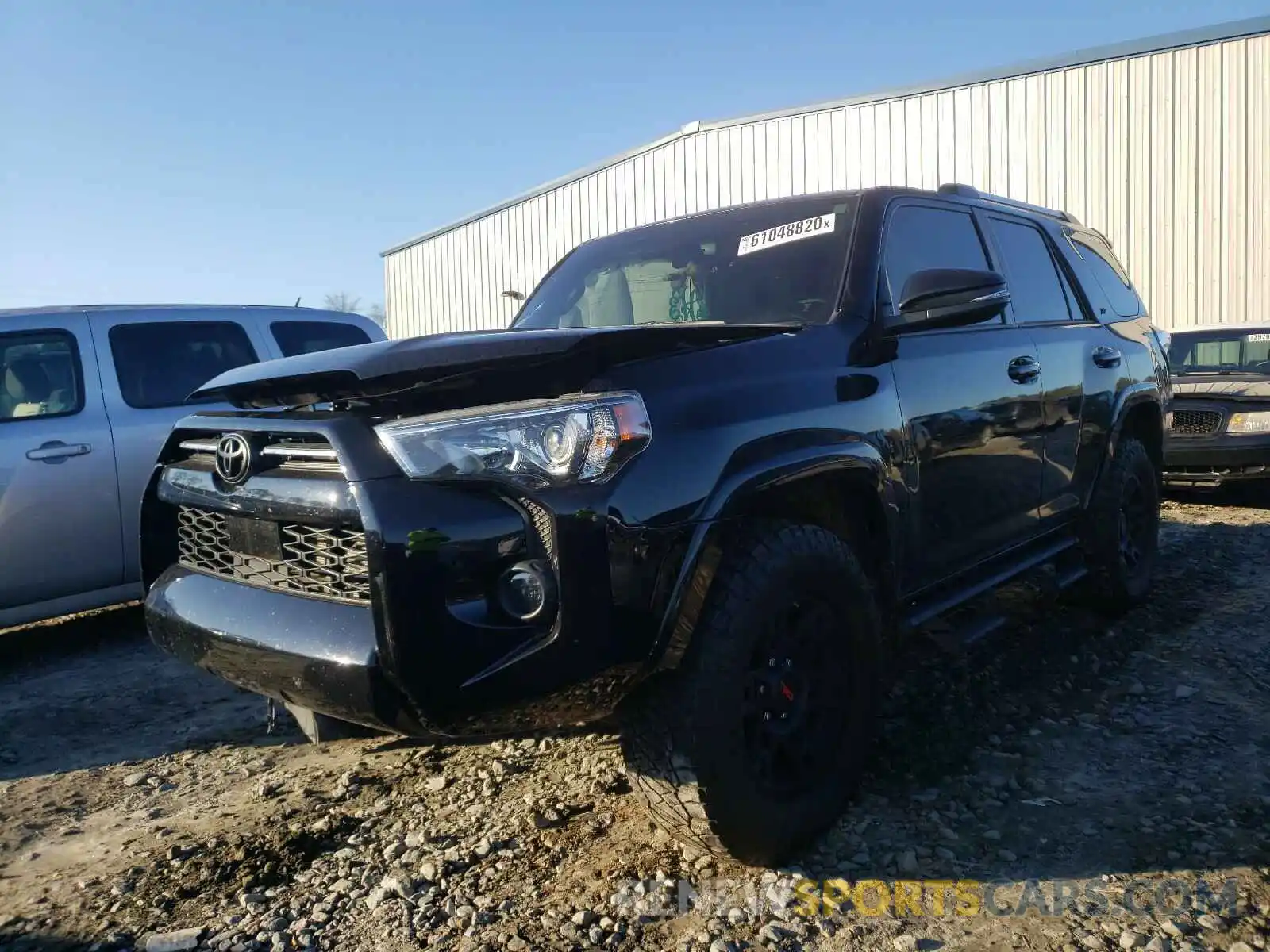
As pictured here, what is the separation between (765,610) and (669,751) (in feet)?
1.33

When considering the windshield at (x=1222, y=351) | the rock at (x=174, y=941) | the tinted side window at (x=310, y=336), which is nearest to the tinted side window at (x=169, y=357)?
the tinted side window at (x=310, y=336)

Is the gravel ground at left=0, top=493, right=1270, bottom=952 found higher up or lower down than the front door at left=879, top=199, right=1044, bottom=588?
lower down

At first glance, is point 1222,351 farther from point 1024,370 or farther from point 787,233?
point 787,233

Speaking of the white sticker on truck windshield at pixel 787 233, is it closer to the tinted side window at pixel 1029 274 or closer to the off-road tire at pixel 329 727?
the tinted side window at pixel 1029 274

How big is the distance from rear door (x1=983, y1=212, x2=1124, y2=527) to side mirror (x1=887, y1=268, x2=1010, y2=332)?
923mm

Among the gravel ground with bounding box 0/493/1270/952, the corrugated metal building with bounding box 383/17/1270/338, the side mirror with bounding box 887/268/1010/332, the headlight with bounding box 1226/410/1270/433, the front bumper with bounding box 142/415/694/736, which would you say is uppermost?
the corrugated metal building with bounding box 383/17/1270/338

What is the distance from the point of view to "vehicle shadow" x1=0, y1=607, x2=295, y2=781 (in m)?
3.54

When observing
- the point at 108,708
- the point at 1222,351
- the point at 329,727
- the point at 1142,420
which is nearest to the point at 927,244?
the point at 1142,420

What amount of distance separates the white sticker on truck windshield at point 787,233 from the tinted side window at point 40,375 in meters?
3.65

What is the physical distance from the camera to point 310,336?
605 centimetres

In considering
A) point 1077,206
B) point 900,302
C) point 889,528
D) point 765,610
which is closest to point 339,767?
point 765,610

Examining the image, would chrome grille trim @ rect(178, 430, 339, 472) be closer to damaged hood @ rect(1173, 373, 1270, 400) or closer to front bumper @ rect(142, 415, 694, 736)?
front bumper @ rect(142, 415, 694, 736)

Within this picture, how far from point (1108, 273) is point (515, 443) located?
13.4ft

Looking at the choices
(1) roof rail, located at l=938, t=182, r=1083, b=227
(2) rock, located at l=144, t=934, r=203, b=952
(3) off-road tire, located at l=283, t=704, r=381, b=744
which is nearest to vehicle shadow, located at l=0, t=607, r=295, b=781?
(3) off-road tire, located at l=283, t=704, r=381, b=744
